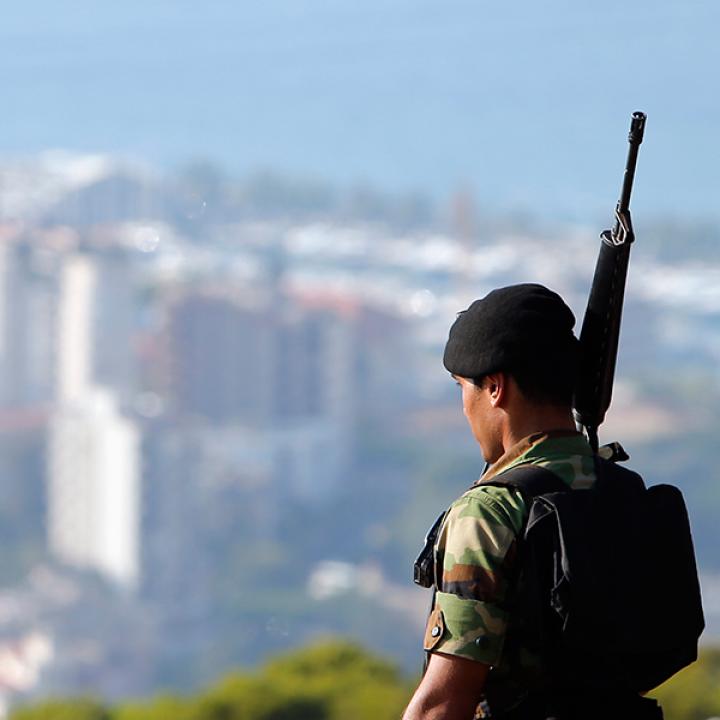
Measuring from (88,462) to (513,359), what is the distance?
44703 mm

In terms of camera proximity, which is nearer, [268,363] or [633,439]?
[633,439]

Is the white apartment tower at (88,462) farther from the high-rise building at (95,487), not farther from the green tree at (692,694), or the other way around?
the green tree at (692,694)

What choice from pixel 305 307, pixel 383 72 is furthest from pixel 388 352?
pixel 383 72

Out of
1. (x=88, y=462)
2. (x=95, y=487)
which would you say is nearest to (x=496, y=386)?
(x=88, y=462)

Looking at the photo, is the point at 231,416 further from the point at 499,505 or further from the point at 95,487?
the point at 499,505

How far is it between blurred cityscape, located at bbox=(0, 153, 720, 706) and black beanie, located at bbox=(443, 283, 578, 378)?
36.9 metres

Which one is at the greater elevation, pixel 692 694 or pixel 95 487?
pixel 95 487

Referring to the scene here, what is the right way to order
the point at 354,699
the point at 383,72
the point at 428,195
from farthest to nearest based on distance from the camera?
the point at 383,72 → the point at 428,195 → the point at 354,699

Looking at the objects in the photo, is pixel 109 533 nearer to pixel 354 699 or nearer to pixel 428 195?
pixel 428 195

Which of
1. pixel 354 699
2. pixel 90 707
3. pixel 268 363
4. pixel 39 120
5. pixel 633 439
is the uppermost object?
pixel 39 120

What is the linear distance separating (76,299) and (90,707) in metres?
41.3

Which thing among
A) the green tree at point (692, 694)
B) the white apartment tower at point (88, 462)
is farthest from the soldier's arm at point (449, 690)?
the white apartment tower at point (88, 462)

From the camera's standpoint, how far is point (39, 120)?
73375 mm

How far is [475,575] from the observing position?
1137mm
